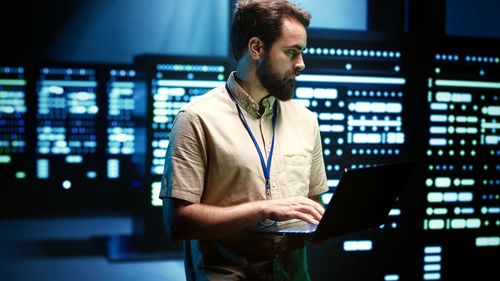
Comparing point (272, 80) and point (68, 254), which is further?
point (68, 254)

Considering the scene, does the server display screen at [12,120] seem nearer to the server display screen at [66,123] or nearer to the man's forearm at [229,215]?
the server display screen at [66,123]

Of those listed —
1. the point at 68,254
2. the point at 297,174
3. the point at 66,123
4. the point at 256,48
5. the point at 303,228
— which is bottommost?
the point at 68,254

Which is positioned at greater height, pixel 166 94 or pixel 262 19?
pixel 262 19

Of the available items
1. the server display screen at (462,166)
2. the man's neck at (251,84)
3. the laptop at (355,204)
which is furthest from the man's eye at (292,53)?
the server display screen at (462,166)

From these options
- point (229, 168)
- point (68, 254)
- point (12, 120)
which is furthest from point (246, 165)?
point (68, 254)

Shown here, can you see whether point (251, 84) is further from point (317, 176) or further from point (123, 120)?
point (123, 120)

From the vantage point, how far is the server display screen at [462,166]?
2732mm

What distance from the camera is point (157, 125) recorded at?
268 centimetres

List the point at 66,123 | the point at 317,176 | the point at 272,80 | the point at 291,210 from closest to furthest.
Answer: the point at 291,210, the point at 272,80, the point at 317,176, the point at 66,123

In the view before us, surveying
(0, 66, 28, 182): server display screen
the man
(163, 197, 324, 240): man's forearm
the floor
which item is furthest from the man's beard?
(0, 66, 28, 182): server display screen

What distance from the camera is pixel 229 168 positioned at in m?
1.41

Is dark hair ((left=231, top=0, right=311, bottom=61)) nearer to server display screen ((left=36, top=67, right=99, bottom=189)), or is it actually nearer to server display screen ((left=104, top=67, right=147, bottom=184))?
server display screen ((left=104, top=67, right=147, bottom=184))

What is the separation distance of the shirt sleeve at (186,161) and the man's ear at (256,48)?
0.76ft

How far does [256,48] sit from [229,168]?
1.07 feet
